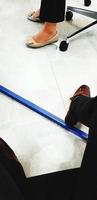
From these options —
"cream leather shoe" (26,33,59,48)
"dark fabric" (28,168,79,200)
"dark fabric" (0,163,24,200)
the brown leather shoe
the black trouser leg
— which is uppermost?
"dark fabric" (0,163,24,200)

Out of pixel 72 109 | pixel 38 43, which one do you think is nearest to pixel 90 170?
pixel 72 109

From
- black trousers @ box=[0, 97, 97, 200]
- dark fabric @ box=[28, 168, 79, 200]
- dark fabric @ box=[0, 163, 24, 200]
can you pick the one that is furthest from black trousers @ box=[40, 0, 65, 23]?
dark fabric @ box=[0, 163, 24, 200]

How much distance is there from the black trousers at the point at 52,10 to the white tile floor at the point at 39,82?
0.19 metres

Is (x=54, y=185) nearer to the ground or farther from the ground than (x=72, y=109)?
nearer to the ground

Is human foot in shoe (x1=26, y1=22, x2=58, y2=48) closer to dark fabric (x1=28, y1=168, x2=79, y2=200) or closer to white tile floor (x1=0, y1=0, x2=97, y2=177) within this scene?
white tile floor (x1=0, y1=0, x2=97, y2=177)

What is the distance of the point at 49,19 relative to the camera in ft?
6.70

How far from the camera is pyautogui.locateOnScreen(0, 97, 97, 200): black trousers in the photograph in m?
Answer: 0.82

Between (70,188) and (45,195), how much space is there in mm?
99

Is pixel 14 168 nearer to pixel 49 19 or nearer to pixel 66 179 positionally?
pixel 66 179

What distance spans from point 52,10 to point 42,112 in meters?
0.70

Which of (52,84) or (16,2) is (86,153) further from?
(16,2)

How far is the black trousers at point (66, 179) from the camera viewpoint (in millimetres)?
825

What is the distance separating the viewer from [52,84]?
1859 millimetres

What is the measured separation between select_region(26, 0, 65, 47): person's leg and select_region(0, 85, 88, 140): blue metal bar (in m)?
0.47
